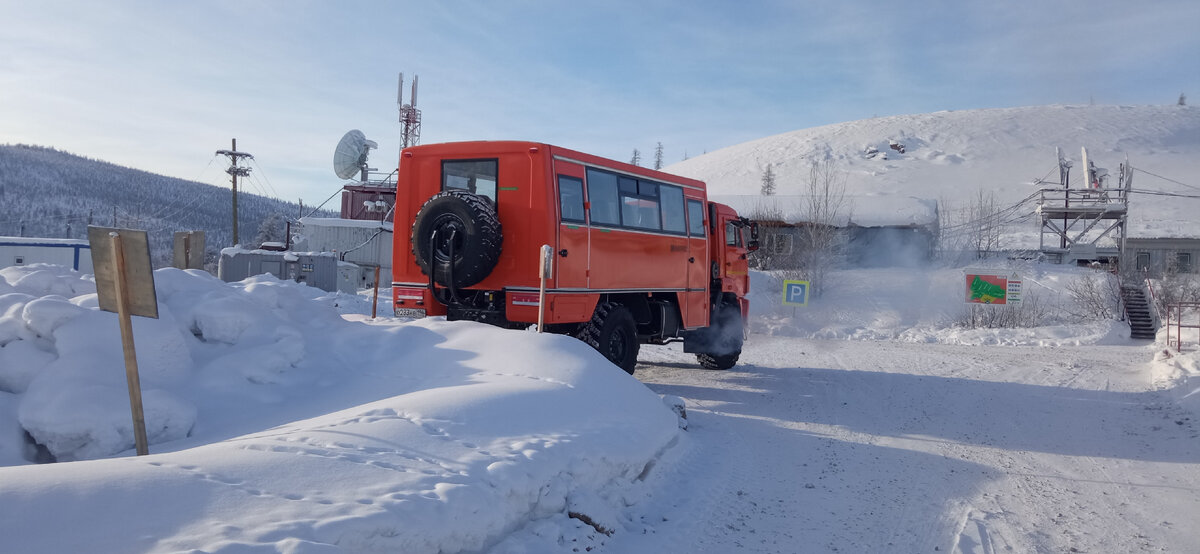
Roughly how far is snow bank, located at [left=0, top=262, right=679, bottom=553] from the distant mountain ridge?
9229cm

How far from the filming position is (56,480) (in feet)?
11.1

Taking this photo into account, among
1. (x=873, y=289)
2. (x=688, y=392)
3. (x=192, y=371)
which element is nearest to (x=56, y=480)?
(x=192, y=371)

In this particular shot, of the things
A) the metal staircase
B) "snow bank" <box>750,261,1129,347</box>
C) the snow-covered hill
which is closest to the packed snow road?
"snow bank" <box>750,261,1129,347</box>

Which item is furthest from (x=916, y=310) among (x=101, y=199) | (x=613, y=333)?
(x=101, y=199)

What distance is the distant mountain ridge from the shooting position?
97.2 m

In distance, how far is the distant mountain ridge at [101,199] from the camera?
97.2m

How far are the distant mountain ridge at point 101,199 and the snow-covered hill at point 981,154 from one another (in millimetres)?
63186

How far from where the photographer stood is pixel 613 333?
10594 millimetres

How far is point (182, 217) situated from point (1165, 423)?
401ft

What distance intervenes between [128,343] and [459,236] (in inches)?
188

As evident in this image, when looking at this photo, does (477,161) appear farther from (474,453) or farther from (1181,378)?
(1181,378)

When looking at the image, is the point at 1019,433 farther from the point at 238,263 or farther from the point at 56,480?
the point at 238,263

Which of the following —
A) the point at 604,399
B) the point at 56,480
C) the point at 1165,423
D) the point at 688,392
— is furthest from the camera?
the point at 688,392

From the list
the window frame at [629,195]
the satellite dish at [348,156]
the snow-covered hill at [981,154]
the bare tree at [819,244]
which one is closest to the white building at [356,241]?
the satellite dish at [348,156]
